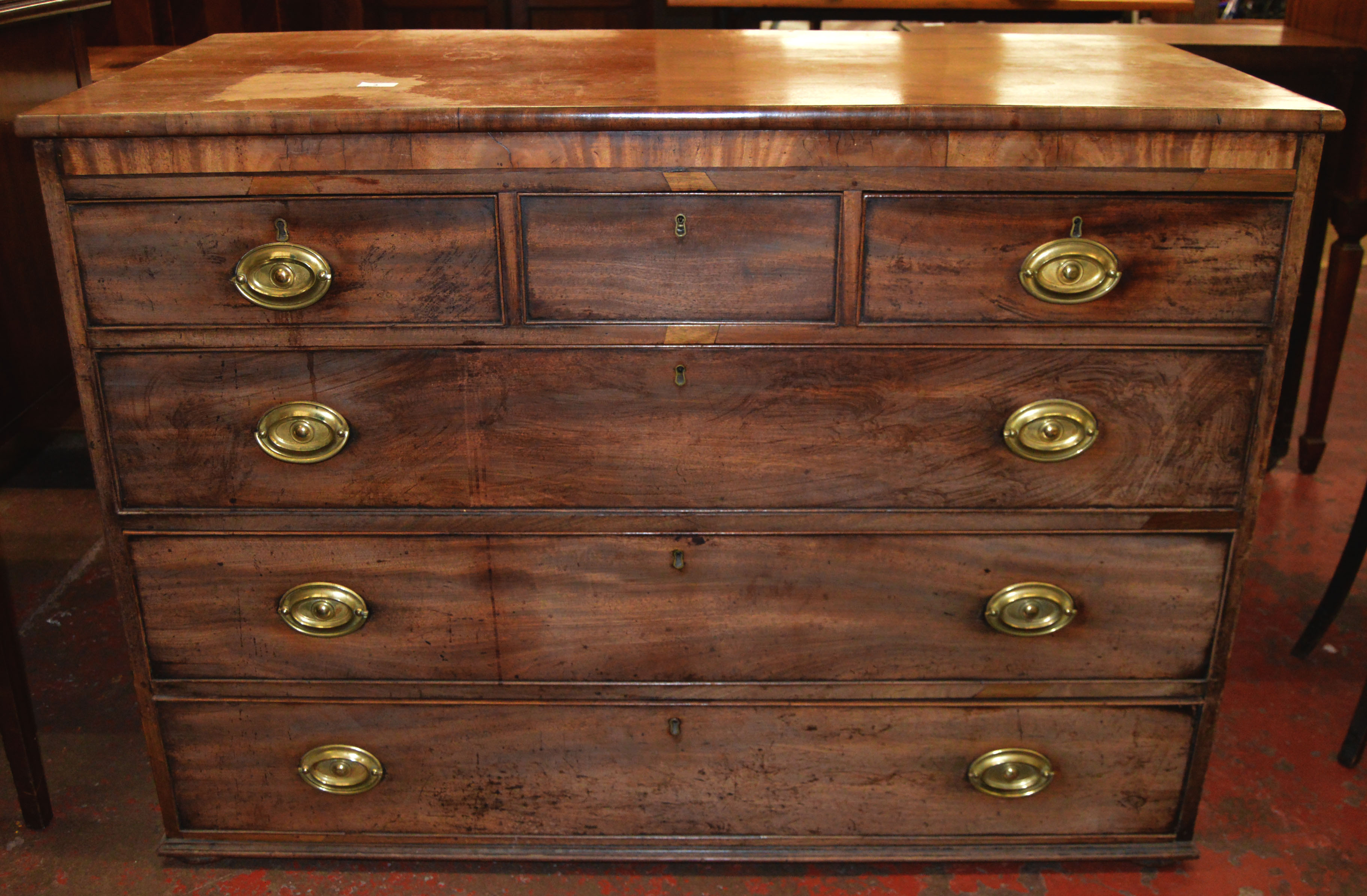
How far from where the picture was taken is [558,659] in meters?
1.56

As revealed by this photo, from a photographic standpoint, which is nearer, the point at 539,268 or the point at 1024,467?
the point at 539,268

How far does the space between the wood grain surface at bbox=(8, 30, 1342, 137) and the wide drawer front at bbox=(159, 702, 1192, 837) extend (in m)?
0.78

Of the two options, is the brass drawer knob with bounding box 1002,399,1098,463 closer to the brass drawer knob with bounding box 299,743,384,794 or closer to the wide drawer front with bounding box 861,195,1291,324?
the wide drawer front with bounding box 861,195,1291,324

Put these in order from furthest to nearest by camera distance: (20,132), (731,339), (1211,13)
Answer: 1. (1211,13)
2. (731,339)
3. (20,132)

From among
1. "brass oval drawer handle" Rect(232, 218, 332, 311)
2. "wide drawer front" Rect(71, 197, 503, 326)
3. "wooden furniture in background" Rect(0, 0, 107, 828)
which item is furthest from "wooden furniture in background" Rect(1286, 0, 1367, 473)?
"wooden furniture in background" Rect(0, 0, 107, 828)

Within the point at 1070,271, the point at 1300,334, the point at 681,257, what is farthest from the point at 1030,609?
the point at 1300,334

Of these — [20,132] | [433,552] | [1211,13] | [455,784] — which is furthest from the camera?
[1211,13]

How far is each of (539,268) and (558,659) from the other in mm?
542

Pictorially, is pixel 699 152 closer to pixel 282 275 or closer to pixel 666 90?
pixel 666 90

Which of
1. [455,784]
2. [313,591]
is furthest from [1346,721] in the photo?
[313,591]

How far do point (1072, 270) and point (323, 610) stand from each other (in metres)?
1.04

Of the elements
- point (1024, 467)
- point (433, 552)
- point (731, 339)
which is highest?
point (731, 339)

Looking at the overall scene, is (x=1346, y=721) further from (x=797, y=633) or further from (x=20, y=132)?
(x=20, y=132)

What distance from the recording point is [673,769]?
163 centimetres
